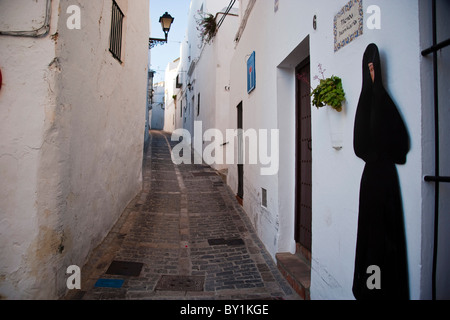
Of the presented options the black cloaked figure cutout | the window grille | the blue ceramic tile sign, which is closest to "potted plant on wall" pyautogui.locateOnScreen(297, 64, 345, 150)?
the black cloaked figure cutout

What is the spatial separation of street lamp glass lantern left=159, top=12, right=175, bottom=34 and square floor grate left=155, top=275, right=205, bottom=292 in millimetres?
7577

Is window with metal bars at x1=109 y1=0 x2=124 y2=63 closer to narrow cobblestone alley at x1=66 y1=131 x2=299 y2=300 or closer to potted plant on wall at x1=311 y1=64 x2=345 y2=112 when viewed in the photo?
narrow cobblestone alley at x1=66 y1=131 x2=299 y2=300

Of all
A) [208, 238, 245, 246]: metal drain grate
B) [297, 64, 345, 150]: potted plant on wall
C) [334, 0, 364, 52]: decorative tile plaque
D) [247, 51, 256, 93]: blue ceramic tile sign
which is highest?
[247, 51, 256, 93]: blue ceramic tile sign

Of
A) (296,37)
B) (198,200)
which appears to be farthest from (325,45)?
(198,200)

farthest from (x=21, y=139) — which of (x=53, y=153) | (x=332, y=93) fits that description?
(x=332, y=93)

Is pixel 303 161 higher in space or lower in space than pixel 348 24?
lower

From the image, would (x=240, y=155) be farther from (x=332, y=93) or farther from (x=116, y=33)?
(x=332, y=93)

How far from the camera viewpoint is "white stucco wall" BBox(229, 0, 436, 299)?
1815 millimetres

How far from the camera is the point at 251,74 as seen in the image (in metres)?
5.91

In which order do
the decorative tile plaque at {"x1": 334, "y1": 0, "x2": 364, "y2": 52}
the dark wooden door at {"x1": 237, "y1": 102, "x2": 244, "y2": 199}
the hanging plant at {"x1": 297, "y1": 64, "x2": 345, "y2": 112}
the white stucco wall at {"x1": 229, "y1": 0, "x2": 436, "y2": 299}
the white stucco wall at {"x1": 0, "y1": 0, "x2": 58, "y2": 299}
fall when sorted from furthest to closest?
1. the dark wooden door at {"x1": 237, "y1": 102, "x2": 244, "y2": 199}
2. the white stucco wall at {"x1": 0, "y1": 0, "x2": 58, "y2": 299}
3. the hanging plant at {"x1": 297, "y1": 64, "x2": 345, "y2": 112}
4. the decorative tile plaque at {"x1": 334, "y1": 0, "x2": 364, "y2": 52}
5. the white stucco wall at {"x1": 229, "y1": 0, "x2": 436, "y2": 299}

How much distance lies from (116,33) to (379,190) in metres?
5.17

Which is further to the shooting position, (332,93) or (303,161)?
(303,161)

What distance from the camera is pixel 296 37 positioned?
11.9ft

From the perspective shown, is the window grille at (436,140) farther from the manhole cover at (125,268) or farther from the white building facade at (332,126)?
the manhole cover at (125,268)
